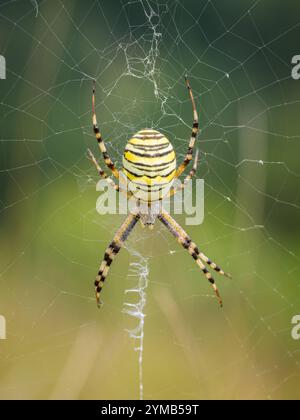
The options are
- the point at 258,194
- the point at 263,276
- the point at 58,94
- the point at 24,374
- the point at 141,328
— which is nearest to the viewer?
the point at 258,194

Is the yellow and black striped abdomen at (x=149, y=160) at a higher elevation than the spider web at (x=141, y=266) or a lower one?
higher

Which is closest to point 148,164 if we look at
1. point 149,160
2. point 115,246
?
point 149,160

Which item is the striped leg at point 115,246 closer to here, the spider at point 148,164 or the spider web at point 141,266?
the spider at point 148,164

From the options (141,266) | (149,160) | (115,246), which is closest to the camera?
(149,160)

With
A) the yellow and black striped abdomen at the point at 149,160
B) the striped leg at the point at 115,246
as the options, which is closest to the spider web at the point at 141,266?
the striped leg at the point at 115,246

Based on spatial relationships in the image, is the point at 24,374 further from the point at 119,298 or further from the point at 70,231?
the point at 70,231

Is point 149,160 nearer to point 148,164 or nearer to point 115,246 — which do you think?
point 148,164

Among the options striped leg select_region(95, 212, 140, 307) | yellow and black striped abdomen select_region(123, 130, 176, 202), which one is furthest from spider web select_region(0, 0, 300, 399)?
yellow and black striped abdomen select_region(123, 130, 176, 202)
